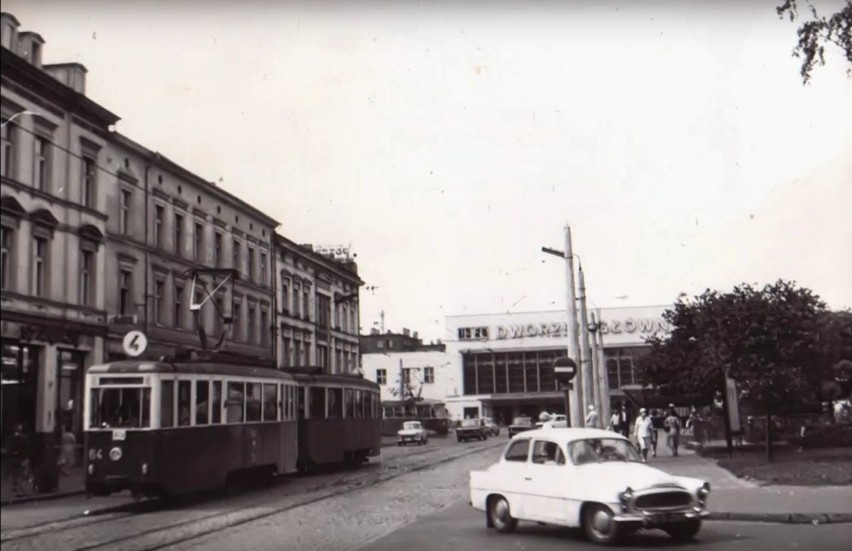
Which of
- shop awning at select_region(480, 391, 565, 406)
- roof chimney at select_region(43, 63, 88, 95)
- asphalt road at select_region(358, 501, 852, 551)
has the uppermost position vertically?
roof chimney at select_region(43, 63, 88, 95)

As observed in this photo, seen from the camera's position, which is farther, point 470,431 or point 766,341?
point 470,431

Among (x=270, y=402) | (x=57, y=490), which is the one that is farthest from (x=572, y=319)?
(x=57, y=490)

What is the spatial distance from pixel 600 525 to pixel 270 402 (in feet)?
29.1

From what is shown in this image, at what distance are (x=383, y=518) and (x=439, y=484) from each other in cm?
762

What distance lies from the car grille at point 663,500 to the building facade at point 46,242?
22.5ft

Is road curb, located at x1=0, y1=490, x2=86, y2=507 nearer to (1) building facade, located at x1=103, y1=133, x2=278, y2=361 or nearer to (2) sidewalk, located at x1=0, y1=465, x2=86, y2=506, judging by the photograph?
(2) sidewalk, located at x1=0, y1=465, x2=86, y2=506

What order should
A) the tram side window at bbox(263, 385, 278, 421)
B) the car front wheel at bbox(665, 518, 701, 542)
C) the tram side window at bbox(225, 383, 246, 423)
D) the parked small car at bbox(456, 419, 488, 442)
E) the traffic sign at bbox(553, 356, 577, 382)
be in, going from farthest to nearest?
the parked small car at bbox(456, 419, 488, 442), the tram side window at bbox(263, 385, 278, 421), the traffic sign at bbox(553, 356, 577, 382), the tram side window at bbox(225, 383, 246, 423), the car front wheel at bbox(665, 518, 701, 542)

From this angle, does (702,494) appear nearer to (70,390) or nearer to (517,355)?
(70,390)

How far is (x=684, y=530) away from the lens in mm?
12328

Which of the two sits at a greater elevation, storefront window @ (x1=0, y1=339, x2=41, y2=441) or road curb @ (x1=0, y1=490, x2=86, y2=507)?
storefront window @ (x1=0, y1=339, x2=41, y2=441)

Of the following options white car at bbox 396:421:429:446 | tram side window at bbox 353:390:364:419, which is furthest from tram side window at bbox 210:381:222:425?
white car at bbox 396:421:429:446

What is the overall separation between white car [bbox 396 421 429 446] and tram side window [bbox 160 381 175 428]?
132ft

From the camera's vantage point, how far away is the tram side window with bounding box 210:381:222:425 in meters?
14.2

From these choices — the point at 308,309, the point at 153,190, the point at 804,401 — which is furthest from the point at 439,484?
the point at 153,190
